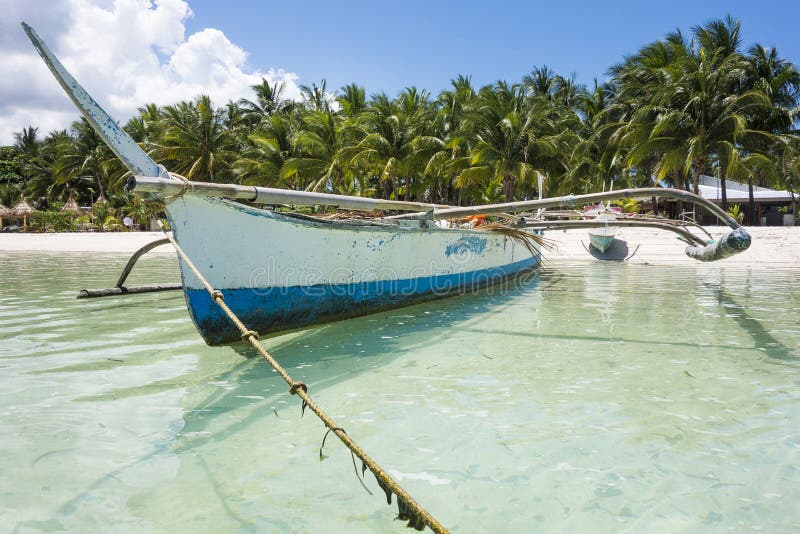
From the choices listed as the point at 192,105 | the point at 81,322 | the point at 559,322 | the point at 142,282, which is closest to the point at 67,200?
the point at 192,105

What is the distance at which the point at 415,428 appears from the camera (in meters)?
2.25

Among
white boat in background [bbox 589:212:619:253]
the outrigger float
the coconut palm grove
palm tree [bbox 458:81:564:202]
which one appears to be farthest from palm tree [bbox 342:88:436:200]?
the outrigger float

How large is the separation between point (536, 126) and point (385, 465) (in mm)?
19979

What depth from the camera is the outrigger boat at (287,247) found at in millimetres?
3004

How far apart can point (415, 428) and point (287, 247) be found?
1.92 meters

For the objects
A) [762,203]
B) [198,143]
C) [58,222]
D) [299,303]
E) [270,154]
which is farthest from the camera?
[58,222]

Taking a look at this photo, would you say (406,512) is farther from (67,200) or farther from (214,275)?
(67,200)

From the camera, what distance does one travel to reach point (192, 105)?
28.1 metres

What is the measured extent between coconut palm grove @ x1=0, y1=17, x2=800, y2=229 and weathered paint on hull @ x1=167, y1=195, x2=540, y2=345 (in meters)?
12.3

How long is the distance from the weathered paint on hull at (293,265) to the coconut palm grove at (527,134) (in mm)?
12267

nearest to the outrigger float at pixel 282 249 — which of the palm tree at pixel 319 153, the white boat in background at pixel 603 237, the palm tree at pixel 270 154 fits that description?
the white boat in background at pixel 603 237

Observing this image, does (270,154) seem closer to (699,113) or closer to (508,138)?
(508,138)

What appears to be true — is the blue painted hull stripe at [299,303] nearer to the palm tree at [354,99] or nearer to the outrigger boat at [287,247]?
the outrigger boat at [287,247]

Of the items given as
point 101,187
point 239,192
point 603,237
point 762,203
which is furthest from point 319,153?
point 762,203
